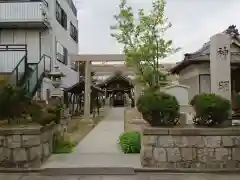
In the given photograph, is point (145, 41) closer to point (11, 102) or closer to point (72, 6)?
point (11, 102)

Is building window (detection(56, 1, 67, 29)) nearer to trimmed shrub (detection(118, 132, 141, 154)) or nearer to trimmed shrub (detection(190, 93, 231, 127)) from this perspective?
trimmed shrub (detection(118, 132, 141, 154))

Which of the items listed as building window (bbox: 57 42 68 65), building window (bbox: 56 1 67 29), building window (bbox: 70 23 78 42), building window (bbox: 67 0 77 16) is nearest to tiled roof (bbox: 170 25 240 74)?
building window (bbox: 57 42 68 65)

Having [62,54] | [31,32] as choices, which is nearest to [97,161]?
[31,32]

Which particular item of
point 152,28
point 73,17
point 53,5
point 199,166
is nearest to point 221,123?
point 199,166

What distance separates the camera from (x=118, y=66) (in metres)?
25.1

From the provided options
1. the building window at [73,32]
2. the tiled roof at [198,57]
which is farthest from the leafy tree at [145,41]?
the building window at [73,32]

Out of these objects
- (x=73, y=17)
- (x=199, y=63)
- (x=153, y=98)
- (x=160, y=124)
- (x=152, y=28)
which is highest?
(x=73, y=17)

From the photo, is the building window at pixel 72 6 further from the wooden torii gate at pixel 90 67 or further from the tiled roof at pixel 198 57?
the tiled roof at pixel 198 57

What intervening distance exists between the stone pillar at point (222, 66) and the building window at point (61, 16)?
16.5 meters

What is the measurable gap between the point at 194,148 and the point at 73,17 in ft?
86.7

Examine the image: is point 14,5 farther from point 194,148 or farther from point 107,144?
point 194,148

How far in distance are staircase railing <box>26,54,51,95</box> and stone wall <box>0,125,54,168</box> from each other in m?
7.35

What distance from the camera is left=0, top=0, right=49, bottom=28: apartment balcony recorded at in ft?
64.8

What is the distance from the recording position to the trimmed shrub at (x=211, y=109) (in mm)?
8266
